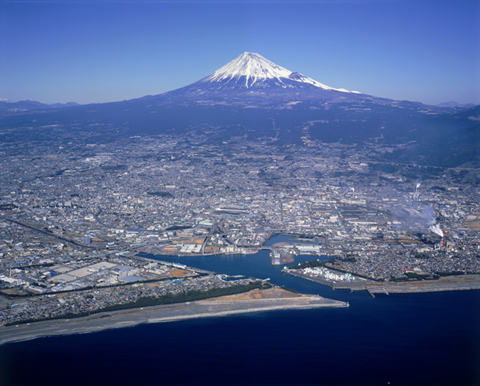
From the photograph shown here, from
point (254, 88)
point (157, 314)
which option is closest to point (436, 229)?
point (157, 314)

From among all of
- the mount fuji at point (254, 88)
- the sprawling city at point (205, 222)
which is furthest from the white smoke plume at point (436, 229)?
the mount fuji at point (254, 88)

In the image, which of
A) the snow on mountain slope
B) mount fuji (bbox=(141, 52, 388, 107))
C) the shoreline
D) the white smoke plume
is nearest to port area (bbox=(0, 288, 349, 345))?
the shoreline

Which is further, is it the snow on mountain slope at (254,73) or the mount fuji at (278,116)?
the snow on mountain slope at (254,73)

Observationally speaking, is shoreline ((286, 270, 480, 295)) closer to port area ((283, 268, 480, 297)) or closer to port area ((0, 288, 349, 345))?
port area ((283, 268, 480, 297))

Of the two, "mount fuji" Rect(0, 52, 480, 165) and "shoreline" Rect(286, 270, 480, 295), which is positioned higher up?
"mount fuji" Rect(0, 52, 480, 165)

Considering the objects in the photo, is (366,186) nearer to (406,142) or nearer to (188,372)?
(406,142)

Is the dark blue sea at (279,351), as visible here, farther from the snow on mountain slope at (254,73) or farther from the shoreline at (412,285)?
the snow on mountain slope at (254,73)
